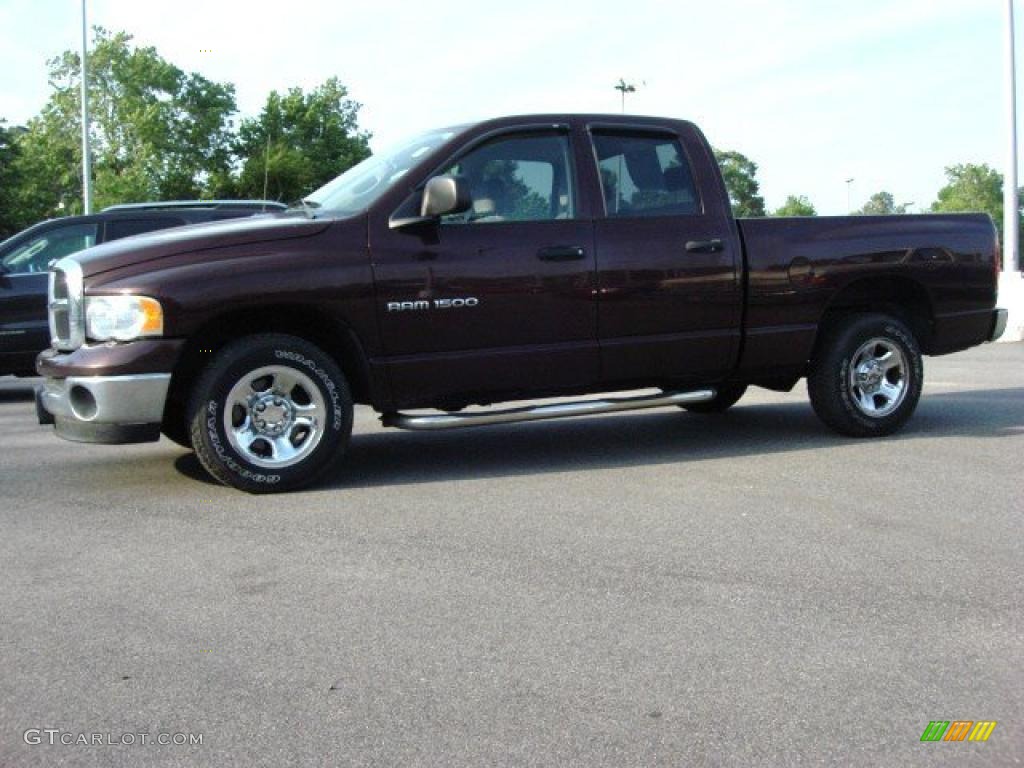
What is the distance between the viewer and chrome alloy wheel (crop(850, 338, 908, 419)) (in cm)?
719

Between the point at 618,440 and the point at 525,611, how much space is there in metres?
3.62

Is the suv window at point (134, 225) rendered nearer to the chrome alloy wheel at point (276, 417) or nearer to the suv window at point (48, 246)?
the suv window at point (48, 246)

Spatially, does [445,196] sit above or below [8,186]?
below

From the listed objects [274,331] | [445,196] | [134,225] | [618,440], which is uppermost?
[134,225]

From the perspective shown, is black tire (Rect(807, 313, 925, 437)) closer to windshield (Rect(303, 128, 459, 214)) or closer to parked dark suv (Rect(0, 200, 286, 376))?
windshield (Rect(303, 128, 459, 214))

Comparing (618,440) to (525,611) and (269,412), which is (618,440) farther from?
(525,611)

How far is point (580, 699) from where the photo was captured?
3.16m

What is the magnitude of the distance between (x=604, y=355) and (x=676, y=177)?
1.26 m

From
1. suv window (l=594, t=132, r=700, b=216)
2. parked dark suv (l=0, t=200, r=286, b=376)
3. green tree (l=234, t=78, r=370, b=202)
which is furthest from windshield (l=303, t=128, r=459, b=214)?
green tree (l=234, t=78, r=370, b=202)

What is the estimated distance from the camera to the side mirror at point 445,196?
18.8 ft

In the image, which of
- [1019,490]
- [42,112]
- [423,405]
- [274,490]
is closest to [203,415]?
[274,490]

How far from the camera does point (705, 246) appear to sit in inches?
260

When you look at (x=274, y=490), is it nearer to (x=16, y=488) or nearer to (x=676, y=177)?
(x=16, y=488)

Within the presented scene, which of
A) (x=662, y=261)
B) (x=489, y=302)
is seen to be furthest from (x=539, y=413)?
(x=662, y=261)
